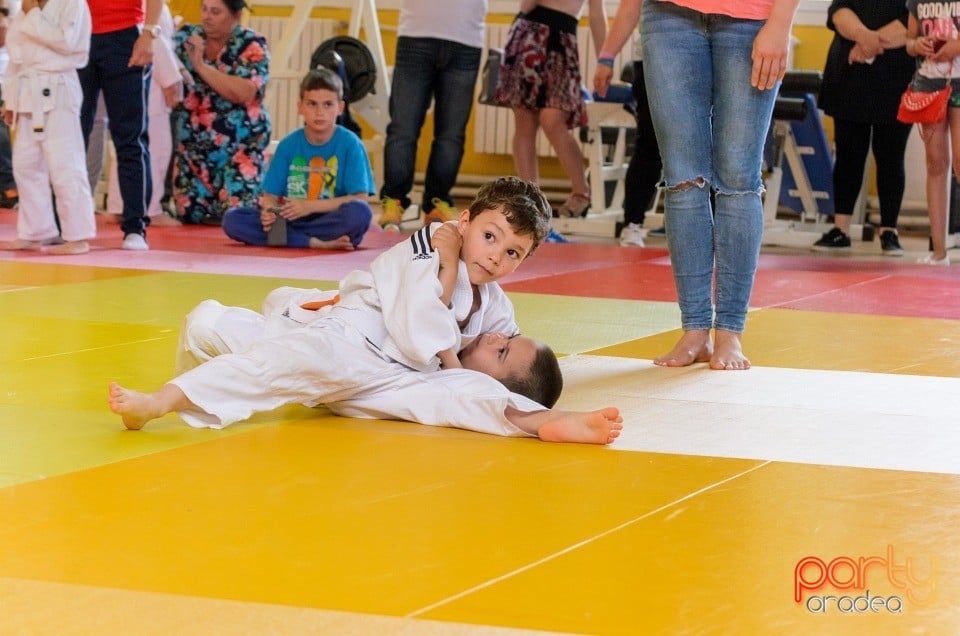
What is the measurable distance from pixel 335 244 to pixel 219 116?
158 cm

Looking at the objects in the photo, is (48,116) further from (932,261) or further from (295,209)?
(932,261)

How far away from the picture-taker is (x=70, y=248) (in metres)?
6.06

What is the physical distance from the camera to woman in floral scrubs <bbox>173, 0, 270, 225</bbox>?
297 inches

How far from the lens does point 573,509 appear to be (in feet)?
6.97

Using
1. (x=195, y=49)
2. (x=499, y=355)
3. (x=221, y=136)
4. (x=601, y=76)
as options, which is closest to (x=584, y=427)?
(x=499, y=355)

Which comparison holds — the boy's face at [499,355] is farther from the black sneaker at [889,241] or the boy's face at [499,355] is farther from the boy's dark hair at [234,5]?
the boy's dark hair at [234,5]

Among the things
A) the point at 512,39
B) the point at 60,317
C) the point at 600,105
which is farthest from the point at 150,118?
the point at 60,317

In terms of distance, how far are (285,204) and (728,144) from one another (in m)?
3.47

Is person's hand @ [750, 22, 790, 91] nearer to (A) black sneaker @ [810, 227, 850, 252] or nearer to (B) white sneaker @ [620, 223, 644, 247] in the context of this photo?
(B) white sneaker @ [620, 223, 644, 247]

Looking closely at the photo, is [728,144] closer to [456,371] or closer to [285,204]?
[456,371]

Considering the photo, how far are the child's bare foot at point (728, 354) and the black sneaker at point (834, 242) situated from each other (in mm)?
4049

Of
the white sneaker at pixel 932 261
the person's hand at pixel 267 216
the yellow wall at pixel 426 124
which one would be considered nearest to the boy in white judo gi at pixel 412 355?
the person's hand at pixel 267 216

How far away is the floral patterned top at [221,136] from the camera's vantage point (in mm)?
7621

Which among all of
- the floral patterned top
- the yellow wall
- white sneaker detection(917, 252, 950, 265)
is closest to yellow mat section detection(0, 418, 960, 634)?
white sneaker detection(917, 252, 950, 265)
